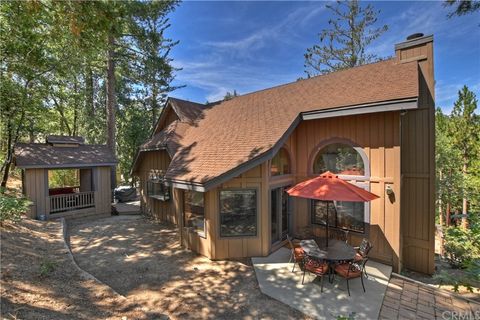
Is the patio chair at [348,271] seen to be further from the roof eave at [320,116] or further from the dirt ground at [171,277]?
the roof eave at [320,116]

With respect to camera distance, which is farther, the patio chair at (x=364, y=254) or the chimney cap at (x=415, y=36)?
the chimney cap at (x=415, y=36)

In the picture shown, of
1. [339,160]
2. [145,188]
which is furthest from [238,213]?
[145,188]

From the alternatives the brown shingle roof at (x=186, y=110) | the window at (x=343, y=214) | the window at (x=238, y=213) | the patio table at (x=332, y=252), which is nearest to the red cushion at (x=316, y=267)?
the patio table at (x=332, y=252)

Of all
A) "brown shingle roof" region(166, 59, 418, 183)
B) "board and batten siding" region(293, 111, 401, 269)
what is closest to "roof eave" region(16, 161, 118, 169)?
"brown shingle roof" region(166, 59, 418, 183)

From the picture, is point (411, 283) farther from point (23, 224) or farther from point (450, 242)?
point (23, 224)

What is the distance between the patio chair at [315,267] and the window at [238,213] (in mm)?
1943

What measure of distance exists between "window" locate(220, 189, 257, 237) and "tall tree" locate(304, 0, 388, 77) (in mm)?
17491

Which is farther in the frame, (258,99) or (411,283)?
(258,99)

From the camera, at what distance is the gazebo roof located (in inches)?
442

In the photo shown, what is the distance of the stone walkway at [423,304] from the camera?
482 cm

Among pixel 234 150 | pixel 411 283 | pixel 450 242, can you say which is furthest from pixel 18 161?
pixel 450 242

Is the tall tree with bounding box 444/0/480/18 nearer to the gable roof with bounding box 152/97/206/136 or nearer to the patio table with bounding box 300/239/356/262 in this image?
the patio table with bounding box 300/239/356/262

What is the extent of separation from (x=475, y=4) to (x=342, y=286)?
24.5 feet

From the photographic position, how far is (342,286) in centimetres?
576
